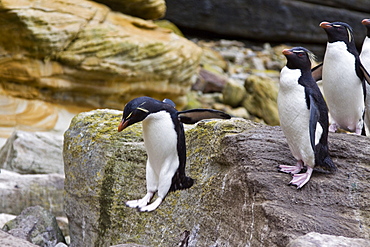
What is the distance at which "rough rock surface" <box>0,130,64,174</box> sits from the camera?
18.7 feet

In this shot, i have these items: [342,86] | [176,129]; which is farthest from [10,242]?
[342,86]

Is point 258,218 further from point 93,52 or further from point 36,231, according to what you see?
point 93,52

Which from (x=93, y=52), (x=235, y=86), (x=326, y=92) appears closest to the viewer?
(x=326, y=92)

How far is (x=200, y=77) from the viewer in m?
11.6

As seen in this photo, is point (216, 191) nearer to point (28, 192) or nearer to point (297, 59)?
point (297, 59)

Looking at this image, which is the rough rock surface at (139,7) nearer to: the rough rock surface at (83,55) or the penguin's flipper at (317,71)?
the rough rock surface at (83,55)

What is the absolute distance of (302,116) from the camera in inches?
Answer: 109

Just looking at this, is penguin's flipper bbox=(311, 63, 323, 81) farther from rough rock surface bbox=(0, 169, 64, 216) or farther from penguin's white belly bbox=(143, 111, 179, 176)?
rough rock surface bbox=(0, 169, 64, 216)

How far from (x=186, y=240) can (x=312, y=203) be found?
812mm

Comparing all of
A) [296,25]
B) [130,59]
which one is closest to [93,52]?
[130,59]

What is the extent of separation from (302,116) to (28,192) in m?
3.11

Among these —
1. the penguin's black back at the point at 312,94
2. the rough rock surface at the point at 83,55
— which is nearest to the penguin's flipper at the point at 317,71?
the penguin's black back at the point at 312,94

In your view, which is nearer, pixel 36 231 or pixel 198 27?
pixel 36 231

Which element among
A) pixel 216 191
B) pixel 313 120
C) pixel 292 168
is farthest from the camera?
pixel 216 191
